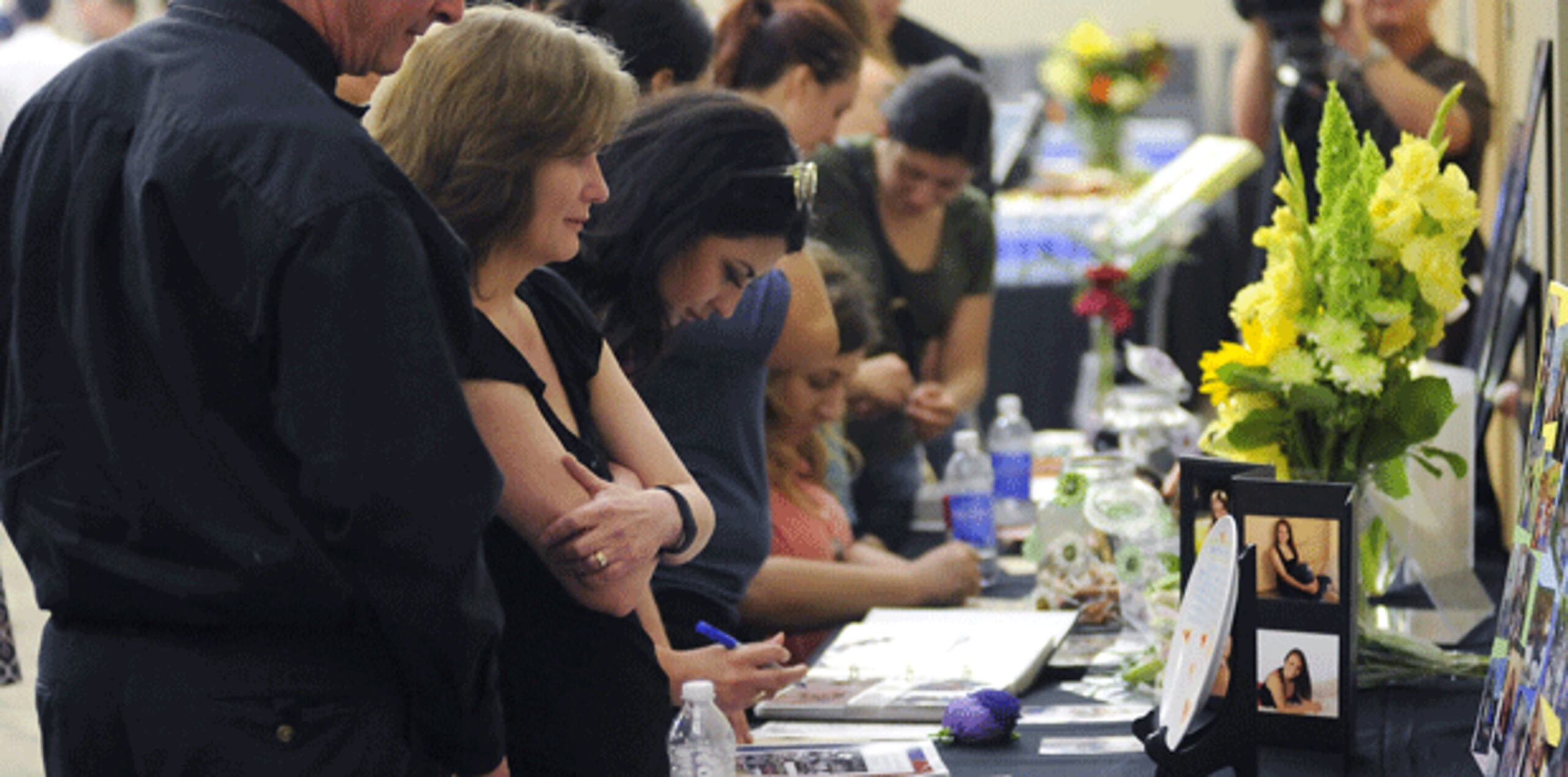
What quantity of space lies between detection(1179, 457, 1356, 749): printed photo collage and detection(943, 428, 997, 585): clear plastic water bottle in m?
Answer: 0.99

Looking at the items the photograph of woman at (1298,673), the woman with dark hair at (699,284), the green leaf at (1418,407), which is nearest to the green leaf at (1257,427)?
the green leaf at (1418,407)

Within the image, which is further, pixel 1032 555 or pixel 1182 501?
pixel 1032 555

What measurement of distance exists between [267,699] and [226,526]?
12 cm

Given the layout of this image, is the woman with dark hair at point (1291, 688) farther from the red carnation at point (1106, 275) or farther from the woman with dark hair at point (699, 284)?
the red carnation at point (1106, 275)

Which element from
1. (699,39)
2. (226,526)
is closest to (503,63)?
(226,526)

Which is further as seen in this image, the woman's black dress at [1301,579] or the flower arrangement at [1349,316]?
the flower arrangement at [1349,316]

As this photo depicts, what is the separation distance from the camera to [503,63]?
1346 millimetres

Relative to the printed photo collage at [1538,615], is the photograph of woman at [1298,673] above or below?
below

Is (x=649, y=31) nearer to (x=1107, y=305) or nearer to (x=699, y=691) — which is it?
(x=699, y=691)

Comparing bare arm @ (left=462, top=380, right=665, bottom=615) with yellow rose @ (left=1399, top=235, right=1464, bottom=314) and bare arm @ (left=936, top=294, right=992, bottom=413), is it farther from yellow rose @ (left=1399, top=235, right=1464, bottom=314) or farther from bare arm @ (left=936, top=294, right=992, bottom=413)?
bare arm @ (left=936, top=294, right=992, bottom=413)

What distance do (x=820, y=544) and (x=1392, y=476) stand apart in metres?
0.80

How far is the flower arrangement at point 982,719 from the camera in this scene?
1686mm

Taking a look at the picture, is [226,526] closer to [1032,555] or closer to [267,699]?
[267,699]

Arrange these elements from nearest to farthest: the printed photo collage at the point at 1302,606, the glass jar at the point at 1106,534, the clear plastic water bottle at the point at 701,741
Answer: the clear plastic water bottle at the point at 701,741
the printed photo collage at the point at 1302,606
the glass jar at the point at 1106,534
